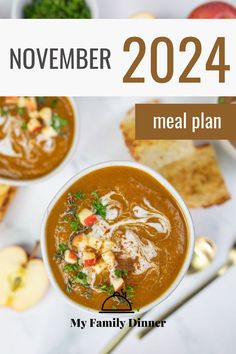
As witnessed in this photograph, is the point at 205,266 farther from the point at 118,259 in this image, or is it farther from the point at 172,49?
the point at 172,49

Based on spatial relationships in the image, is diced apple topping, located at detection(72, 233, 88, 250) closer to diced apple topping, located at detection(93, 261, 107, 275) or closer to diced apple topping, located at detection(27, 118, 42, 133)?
diced apple topping, located at detection(93, 261, 107, 275)

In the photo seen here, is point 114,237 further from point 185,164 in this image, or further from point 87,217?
point 185,164

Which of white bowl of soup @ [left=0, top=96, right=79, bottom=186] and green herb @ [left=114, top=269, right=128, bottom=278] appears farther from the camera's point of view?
white bowl of soup @ [left=0, top=96, right=79, bottom=186]

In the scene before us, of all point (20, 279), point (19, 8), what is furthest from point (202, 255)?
point (19, 8)

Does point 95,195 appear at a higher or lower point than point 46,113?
lower

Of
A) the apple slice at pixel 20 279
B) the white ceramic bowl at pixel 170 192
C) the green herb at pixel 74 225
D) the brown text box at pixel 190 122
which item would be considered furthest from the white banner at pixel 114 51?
the apple slice at pixel 20 279

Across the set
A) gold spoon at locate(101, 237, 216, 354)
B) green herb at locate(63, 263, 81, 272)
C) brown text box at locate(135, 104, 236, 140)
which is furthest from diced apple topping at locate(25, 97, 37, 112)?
gold spoon at locate(101, 237, 216, 354)

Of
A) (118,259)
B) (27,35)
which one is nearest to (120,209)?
(118,259)
